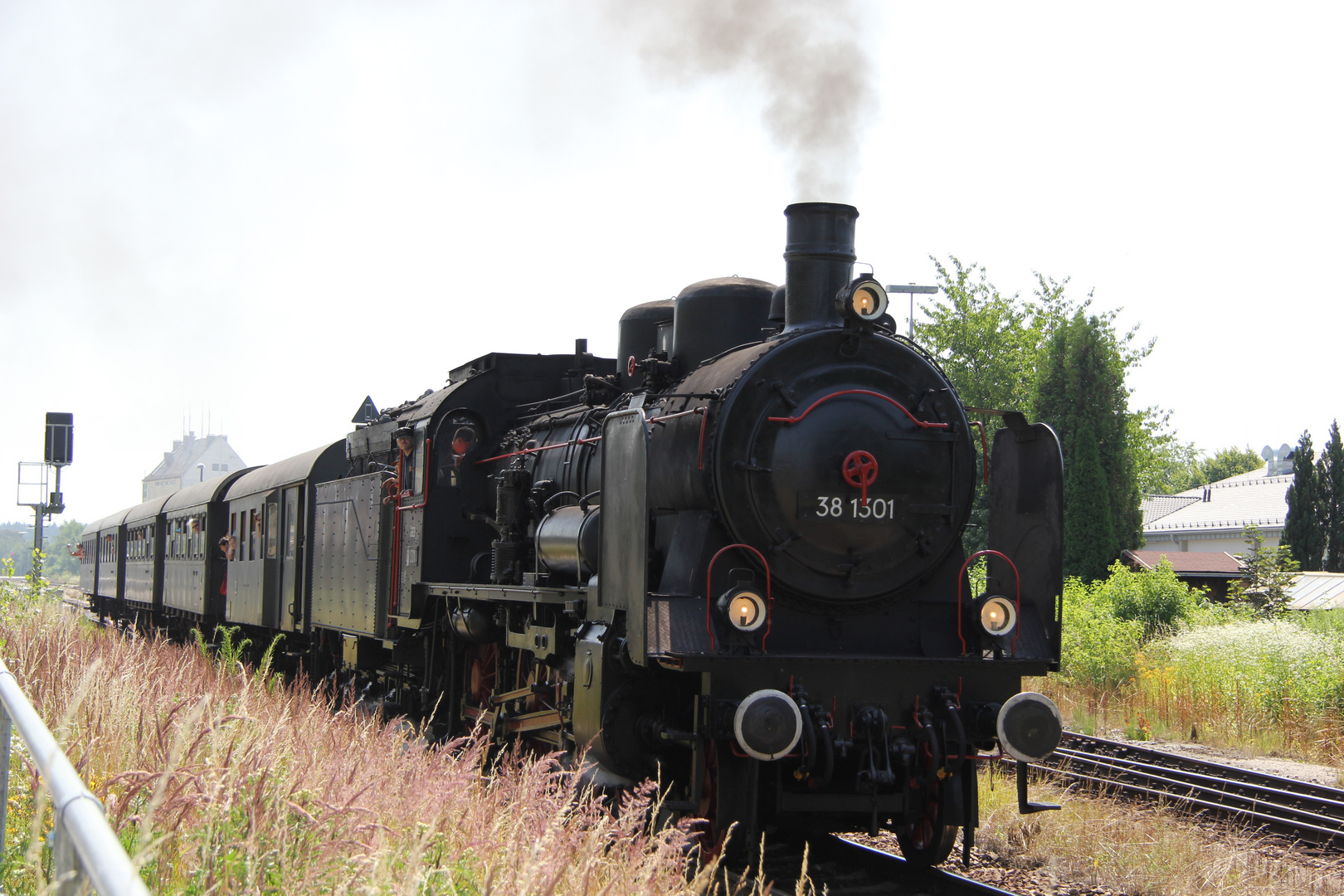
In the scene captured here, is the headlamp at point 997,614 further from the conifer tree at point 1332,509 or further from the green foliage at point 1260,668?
the conifer tree at point 1332,509

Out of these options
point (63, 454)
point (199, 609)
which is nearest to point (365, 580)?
point (199, 609)

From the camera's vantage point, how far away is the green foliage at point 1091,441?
21078 millimetres

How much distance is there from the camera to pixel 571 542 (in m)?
6.87

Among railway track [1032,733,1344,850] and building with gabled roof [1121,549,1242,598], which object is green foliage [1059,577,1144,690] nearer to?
building with gabled roof [1121,549,1242,598]

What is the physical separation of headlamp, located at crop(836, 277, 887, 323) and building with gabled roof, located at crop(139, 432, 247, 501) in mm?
119121

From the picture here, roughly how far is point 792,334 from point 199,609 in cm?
1451

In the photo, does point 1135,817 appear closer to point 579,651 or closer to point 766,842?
point 766,842

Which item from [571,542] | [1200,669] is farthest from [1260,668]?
[571,542]

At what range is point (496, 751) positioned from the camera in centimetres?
851

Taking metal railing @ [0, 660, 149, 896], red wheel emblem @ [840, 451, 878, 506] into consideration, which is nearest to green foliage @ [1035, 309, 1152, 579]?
red wheel emblem @ [840, 451, 878, 506]

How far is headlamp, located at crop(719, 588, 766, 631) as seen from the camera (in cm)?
586

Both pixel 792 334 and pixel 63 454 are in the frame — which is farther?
pixel 63 454

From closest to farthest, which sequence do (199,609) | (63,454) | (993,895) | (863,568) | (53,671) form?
(993,895), (863,568), (53,671), (199,609), (63,454)

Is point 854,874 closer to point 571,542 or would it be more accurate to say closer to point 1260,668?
point 571,542
